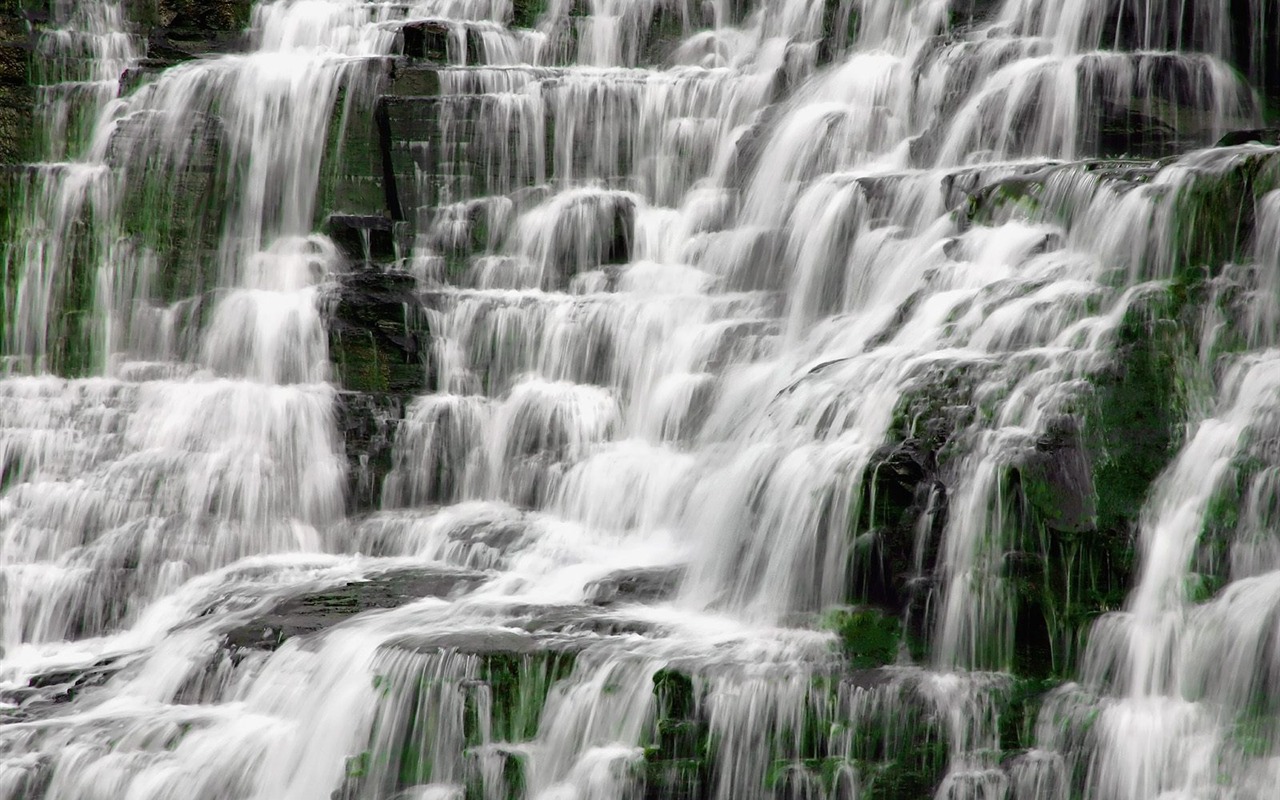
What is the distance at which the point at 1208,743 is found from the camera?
8617 millimetres

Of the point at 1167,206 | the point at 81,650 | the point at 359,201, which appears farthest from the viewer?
the point at 359,201

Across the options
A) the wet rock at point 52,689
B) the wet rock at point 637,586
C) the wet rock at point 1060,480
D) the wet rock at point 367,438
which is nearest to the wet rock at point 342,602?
the wet rock at point 637,586

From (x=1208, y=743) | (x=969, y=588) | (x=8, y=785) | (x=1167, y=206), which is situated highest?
(x=1167, y=206)

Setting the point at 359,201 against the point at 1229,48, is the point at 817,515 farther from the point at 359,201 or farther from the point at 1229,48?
the point at 359,201

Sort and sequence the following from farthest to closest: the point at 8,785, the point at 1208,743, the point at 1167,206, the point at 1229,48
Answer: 1. the point at 1229,48
2. the point at 1167,206
3. the point at 8,785
4. the point at 1208,743

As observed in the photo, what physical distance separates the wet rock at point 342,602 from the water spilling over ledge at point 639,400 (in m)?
0.07

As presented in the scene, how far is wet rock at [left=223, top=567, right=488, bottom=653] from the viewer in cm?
1158

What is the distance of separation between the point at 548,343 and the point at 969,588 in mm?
7488

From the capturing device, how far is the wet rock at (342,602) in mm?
11578

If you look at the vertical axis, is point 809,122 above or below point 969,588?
above

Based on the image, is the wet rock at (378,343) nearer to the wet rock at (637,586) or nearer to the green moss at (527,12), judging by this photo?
the wet rock at (637,586)

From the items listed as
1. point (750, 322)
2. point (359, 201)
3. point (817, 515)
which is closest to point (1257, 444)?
point (817, 515)

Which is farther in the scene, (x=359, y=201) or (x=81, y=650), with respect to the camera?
(x=359, y=201)

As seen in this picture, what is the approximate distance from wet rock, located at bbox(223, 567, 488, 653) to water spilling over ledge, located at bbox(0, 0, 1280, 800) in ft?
0.23
